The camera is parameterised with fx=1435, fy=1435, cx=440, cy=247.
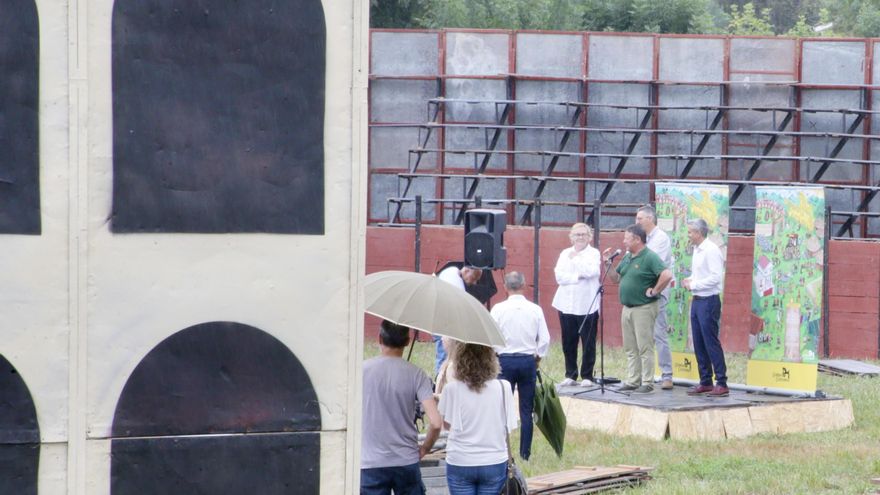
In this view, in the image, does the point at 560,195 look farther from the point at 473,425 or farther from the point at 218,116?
the point at 218,116

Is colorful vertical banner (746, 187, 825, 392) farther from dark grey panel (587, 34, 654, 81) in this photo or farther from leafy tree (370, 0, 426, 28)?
leafy tree (370, 0, 426, 28)

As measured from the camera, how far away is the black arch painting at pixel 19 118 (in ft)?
17.6

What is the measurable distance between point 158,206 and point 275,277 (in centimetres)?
54

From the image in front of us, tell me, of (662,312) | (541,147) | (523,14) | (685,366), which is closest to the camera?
(662,312)

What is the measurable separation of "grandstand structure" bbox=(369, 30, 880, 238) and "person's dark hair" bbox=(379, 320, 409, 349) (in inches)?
666

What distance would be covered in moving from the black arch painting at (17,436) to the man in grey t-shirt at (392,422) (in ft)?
8.86

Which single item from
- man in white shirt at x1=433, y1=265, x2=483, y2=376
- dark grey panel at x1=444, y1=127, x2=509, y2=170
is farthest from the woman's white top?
dark grey panel at x1=444, y1=127, x2=509, y2=170

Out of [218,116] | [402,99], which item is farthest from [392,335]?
[402,99]

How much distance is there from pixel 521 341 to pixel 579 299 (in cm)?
472

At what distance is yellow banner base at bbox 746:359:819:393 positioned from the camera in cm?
1444

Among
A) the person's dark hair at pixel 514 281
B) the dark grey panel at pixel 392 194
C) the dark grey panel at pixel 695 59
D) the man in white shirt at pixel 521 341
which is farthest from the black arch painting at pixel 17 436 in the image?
the dark grey panel at pixel 695 59

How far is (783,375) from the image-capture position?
1464cm

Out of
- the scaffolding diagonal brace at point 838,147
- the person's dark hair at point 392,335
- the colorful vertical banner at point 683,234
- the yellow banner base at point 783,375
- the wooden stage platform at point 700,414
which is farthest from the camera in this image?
the scaffolding diagonal brace at point 838,147

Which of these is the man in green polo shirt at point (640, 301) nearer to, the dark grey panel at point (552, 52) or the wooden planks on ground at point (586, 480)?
the wooden planks on ground at point (586, 480)
